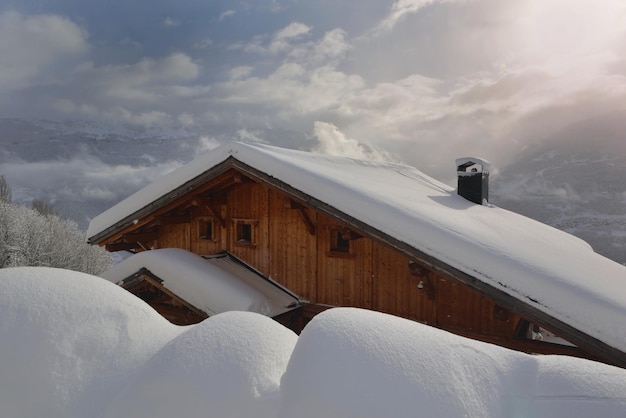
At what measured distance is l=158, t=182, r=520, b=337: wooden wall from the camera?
5.62m

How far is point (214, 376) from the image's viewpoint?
1.74 meters

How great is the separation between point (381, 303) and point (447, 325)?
1.07m

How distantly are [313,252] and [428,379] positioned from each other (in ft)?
17.4

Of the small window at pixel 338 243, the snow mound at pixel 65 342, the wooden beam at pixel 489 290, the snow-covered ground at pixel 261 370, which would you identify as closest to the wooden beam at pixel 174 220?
the wooden beam at pixel 489 290

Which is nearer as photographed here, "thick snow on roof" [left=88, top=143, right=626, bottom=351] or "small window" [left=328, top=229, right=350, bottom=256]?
"thick snow on roof" [left=88, top=143, right=626, bottom=351]

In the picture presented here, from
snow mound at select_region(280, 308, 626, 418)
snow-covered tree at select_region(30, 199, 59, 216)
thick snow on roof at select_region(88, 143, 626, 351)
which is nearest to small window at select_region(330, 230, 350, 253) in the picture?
thick snow on roof at select_region(88, 143, 626, 351)

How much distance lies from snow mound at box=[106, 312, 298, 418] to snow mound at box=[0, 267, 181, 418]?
6.8 inches

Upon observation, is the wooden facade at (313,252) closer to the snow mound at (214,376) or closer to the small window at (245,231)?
the small window at (245,231)

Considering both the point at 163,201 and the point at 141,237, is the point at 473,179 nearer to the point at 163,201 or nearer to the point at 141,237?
the point at 163,201

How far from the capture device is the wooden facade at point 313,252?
213 inches

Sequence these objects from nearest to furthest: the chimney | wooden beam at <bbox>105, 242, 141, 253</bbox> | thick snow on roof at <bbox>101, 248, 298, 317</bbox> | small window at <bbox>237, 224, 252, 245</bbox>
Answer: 1. thick snow on roof at <bbox>101, 248, 298, 317</bbox>
2. small window at <bbox>237, 224, 252, 245</bbox>
3. wooden beam at <bbox>105, 242, 141, 253</bbox>
4. the chimney

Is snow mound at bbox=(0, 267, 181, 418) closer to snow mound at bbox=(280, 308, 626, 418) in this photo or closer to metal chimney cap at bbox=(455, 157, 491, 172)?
snow mound at bbox=(280, 308, 626, 418)

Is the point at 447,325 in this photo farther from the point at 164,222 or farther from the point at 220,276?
the point at 164,222

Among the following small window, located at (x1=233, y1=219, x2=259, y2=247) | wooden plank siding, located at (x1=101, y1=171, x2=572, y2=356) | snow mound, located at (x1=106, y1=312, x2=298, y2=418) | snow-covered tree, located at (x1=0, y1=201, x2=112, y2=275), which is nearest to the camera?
snow mound, located at (x1=106, y1=312, x2=298, y2=418)
